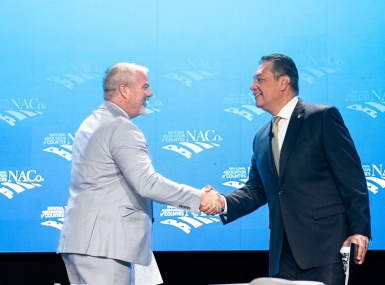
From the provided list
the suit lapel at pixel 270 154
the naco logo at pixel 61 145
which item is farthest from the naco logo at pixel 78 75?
the suit lapel at pixel 270 154

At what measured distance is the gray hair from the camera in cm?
343

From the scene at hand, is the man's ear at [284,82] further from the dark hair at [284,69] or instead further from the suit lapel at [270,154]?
the suit lapel at [270,154]

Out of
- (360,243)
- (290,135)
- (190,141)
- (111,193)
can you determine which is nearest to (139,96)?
(111,193)

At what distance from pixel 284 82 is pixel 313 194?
28.7 inches

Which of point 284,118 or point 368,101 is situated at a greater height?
point 368,101

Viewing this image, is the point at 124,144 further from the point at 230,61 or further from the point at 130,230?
the point at 230,61

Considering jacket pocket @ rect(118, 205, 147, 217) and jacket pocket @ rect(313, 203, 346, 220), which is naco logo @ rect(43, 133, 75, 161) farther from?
jacket pocket @ rect(313, 203, 346, 220)

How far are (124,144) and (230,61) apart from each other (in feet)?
5.34

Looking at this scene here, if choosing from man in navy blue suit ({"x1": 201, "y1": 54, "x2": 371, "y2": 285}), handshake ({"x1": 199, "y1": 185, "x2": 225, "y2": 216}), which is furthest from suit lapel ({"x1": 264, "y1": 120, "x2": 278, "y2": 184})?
handshake ({"x1": 199, "y1": 185, "x2": 225, "y2": 216})

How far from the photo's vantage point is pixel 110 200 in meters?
3.06

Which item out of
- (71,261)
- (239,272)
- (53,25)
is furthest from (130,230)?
(53,25)

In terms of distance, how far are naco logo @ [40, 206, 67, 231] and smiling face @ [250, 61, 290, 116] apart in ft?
5.95

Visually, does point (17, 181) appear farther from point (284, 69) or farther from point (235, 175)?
point (284, 69)

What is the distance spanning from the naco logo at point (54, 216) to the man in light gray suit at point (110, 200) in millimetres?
1321
